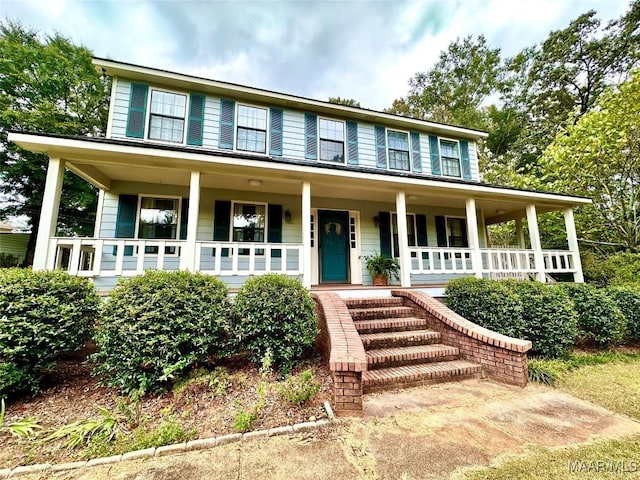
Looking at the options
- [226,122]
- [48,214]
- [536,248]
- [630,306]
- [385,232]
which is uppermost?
[226,122]

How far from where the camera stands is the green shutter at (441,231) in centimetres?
923

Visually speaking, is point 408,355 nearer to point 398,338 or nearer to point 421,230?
point 398,338

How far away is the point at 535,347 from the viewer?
14.8 ft

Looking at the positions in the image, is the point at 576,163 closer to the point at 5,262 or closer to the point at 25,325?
the point at 25,325

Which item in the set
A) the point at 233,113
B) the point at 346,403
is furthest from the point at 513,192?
the point at 233,113

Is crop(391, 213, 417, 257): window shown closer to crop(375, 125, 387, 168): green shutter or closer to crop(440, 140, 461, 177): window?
crop(375, 125, 387, 168): green shutter

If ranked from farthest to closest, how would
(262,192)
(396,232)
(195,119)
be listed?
(396,232)
(262,192)
(195,119)

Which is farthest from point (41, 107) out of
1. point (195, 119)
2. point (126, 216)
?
point (126, 216)

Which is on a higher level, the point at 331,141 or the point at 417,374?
the point at 331,141

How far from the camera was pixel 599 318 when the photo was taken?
5082mm

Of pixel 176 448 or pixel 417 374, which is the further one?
pixel 417 374

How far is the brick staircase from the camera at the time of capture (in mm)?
3465

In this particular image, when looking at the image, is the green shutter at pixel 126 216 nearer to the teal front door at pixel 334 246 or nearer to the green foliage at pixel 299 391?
the teal front door at pixel 334 246

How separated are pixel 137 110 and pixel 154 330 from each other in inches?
247
